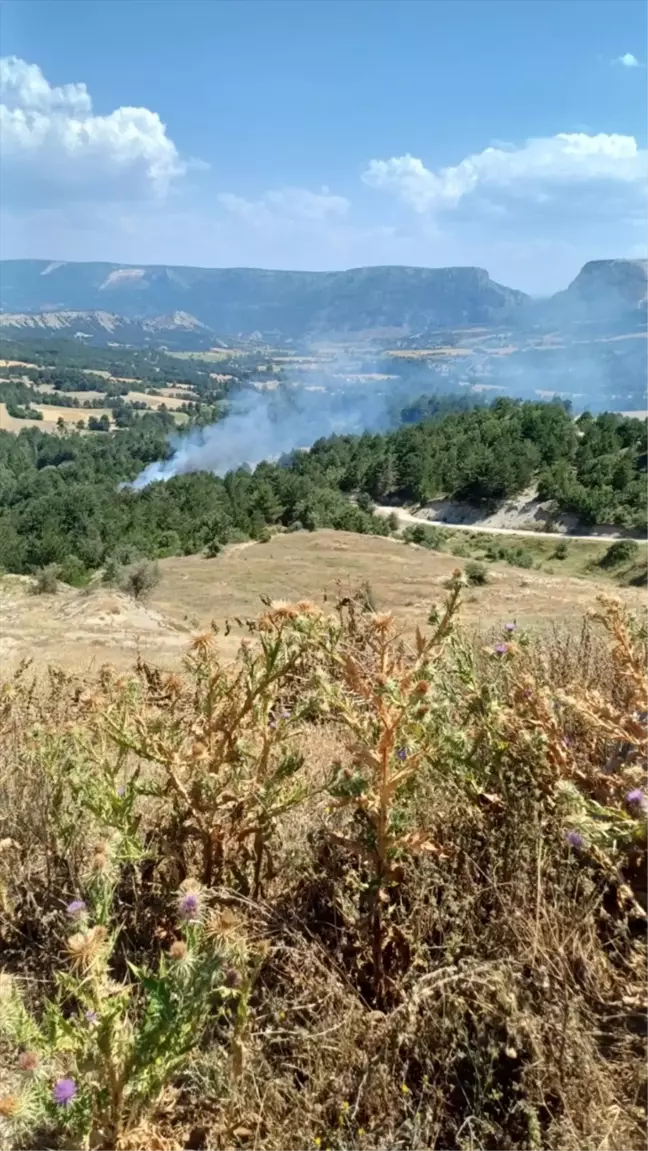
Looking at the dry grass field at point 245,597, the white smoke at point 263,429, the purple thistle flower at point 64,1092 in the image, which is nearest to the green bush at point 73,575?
the dry grass field at point 245,597

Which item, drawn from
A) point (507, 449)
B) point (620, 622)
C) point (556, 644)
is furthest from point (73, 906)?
point (507, 449)

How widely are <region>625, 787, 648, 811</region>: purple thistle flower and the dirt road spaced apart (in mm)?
48144

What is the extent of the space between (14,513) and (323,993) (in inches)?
2524

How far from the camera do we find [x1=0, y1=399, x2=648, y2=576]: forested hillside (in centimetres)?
4975

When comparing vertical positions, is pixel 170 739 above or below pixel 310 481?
above

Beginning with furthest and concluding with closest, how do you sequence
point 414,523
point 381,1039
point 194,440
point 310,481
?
point 194,440
point 310,481
point 414,523
point 381,1039

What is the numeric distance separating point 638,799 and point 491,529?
5527cm

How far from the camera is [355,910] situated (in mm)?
2277

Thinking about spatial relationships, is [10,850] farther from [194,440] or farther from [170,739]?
[194,440]

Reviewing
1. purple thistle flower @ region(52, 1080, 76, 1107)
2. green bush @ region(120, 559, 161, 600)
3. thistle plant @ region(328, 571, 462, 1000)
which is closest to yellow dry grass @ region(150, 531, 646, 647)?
green bush @ region(120, 559, 161, 600)

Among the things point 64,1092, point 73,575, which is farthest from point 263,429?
point 64,1092

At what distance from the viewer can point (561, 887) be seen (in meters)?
2.06

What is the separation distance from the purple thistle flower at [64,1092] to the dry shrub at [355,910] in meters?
0.05

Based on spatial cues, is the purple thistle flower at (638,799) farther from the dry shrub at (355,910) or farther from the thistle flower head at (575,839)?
the thistle flower head at (575,839)
